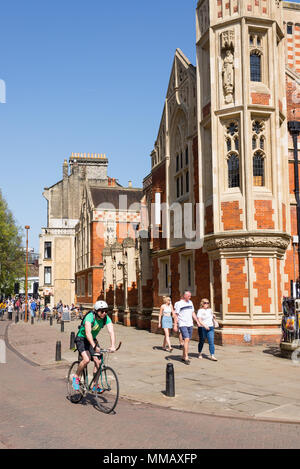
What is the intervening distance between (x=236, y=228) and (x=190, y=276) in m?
4.36

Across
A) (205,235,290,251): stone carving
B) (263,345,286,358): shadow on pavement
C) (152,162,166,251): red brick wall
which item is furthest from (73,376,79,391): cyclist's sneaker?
(152,162,166,251): red brick wall

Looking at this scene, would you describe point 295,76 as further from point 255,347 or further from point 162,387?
point 162,387

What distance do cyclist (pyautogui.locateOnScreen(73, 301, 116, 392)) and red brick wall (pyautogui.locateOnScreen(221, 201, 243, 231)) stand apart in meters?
8.98

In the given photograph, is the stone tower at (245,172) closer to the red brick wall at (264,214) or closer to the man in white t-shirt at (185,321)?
the red brick wall at (264,214)

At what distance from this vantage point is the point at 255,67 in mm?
16891

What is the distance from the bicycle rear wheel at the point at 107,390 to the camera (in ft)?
24.7

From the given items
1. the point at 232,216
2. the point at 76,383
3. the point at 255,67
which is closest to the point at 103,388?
the point at 76,383

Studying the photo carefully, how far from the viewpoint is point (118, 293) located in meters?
32.8

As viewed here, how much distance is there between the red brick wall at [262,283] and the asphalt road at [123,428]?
26.4ft

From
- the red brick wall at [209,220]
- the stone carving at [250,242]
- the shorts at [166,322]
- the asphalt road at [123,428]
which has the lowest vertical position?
the asphalt road at [123,428]

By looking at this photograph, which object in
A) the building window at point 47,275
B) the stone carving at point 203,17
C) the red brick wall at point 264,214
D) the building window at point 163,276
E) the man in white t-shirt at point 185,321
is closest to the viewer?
the man in white t-shirt at point 185,321

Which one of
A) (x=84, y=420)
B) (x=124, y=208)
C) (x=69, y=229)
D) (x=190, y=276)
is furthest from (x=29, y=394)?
(x=69, y=229)

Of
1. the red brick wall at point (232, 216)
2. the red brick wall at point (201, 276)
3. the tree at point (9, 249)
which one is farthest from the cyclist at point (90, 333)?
the tree at point (9, 249)

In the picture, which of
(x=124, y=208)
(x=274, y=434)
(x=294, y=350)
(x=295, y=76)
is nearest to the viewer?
(x=274, y=434)
